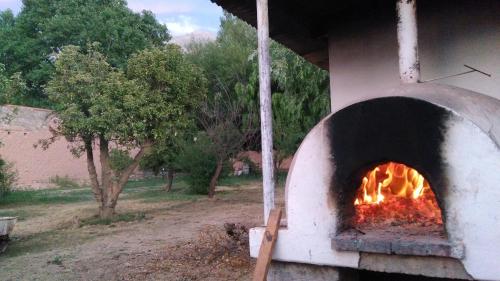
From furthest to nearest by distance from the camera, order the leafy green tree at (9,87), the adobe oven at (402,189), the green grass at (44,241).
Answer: the leafy green tree at (9,87), the green grass at (44,241), the adobe oven at (402,189)

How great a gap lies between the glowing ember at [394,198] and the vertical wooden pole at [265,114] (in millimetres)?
767

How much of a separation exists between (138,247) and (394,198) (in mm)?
5480

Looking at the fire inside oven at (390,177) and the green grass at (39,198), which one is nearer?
the fire inside oven at (390,177)

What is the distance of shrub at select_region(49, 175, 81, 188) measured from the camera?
22438 mm

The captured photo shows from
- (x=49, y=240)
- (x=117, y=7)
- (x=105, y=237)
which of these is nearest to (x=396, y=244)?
(x=105, y=237)

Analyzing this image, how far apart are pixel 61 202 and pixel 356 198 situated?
567 inches

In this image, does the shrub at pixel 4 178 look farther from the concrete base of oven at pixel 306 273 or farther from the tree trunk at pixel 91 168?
the concrete base of oven at pixel 306 273

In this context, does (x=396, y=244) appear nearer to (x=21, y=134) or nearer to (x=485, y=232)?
(x=485, y=232)

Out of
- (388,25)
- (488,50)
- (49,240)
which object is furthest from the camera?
(49,240)

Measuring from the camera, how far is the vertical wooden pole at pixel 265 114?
4094 mm

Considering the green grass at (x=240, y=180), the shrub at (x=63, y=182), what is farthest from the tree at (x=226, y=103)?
the shrub at (x=63, y=182)

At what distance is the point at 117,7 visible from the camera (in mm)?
30453

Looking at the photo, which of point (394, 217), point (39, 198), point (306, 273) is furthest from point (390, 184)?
point (39, 198)

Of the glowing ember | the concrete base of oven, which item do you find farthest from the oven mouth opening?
the concrete base of oven
